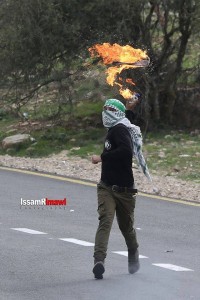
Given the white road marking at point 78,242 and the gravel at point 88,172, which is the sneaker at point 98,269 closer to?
the white road marking at point 78,242

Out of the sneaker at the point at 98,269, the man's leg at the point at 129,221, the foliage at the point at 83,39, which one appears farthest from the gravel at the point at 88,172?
the sneaker at the point at 98,269

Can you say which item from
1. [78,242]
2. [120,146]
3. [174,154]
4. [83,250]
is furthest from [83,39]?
[120,146]

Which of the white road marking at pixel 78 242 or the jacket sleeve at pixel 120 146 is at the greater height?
the jacket sleeve at pixel 120 146

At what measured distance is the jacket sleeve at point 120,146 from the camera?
9.32 m

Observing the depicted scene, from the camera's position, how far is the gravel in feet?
52.3

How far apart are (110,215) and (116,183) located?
0.32 m

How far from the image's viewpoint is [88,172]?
18.0 m

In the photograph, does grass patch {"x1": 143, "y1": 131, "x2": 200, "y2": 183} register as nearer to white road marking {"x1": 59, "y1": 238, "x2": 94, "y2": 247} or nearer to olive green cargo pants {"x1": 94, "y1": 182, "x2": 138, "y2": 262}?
white road marking {"x1": 59, "y1": 238, "x2": 94, "y2": 247}

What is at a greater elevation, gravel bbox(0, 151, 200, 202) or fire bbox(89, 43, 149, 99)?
fire bbox(89, 43, 149, 99)

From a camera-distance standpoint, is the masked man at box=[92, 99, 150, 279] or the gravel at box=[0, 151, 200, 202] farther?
the gravel at box=[0, 151, 200, 202]

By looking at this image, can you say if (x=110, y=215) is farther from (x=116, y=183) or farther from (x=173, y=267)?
(x=173, y=267)

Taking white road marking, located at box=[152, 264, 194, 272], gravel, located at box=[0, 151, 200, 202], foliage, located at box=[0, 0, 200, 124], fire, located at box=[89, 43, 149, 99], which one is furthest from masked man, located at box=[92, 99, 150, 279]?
foliage, located at box=[0, 0, 200, 124]

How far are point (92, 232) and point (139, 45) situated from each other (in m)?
9.43

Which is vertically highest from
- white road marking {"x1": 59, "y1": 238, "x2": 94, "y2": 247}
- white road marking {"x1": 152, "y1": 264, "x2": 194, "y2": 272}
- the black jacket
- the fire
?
the fire
